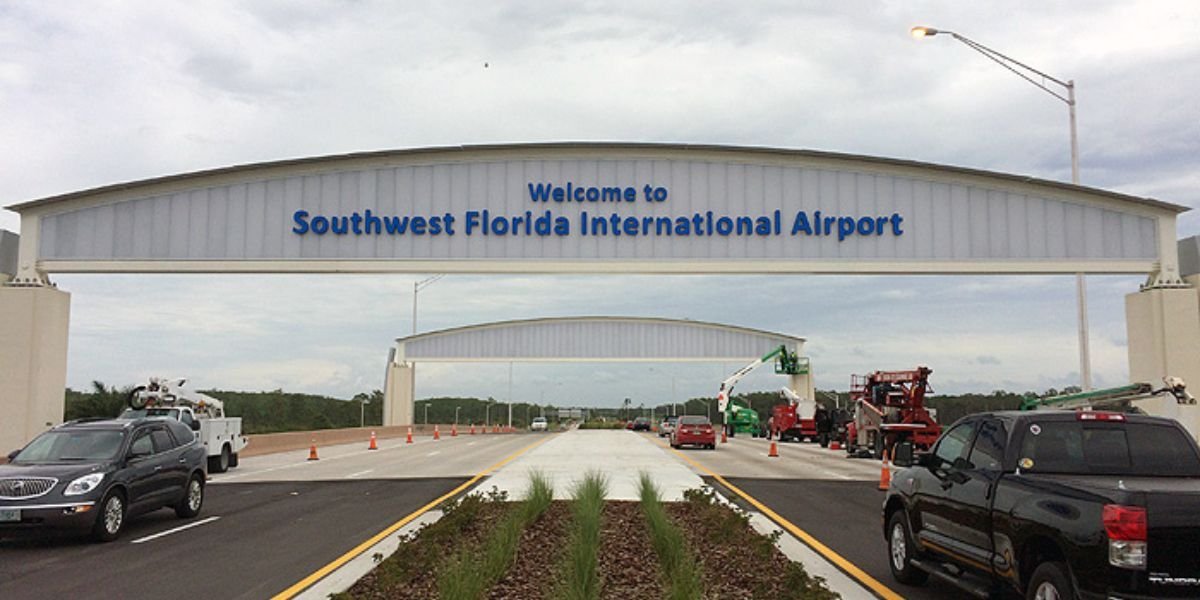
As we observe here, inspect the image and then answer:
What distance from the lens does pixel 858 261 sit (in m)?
25.8

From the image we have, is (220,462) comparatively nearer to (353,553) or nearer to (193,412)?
(193,412)

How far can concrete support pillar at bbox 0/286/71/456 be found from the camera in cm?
2414

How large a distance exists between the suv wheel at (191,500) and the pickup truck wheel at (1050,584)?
1299 centimetres

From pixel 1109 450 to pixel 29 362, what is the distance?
957 inches

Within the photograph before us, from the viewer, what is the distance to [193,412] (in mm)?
26406

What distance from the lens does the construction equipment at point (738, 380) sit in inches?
2323

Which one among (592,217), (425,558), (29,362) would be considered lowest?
(425,558)

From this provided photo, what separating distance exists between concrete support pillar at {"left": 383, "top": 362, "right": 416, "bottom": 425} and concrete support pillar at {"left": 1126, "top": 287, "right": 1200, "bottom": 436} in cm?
4868

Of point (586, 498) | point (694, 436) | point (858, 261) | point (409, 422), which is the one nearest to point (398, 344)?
point (409, 422)

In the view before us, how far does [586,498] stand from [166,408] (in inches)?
642

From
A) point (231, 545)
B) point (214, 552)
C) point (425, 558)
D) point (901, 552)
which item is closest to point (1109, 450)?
point (901, 552)

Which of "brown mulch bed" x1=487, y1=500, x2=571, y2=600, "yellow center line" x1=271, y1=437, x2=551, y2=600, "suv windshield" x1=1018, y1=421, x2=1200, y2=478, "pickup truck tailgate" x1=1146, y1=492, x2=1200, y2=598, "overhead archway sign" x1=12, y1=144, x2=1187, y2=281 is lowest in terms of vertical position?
"yellow center line" x1=271, y1=437, x2=551, y2=600

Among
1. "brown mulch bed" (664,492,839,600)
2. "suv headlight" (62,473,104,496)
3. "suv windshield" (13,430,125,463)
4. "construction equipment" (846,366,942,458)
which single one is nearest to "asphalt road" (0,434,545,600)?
"suv headlight" (62,473,104,496)

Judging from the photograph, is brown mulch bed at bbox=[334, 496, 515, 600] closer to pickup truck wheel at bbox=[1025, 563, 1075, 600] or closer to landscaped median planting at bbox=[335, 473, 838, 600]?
landscaped median planting at bbox=[335, 473, 838, 600]
